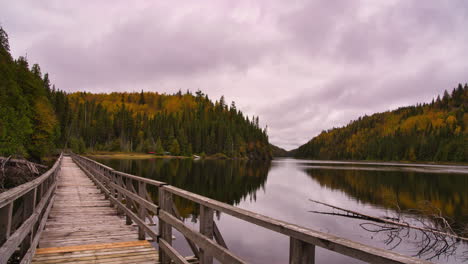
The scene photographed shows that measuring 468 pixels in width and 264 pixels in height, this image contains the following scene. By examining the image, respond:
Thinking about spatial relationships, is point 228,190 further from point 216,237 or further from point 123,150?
point 123,150

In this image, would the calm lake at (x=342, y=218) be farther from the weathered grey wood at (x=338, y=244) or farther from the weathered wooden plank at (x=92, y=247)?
the weathered grey wood at (x=338, y=244)

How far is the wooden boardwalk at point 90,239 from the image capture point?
5883 mm

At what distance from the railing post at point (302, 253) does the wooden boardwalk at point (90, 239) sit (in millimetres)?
4327

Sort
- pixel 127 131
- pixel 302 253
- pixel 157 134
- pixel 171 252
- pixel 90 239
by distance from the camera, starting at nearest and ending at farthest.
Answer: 1. pixel 302 253
2. pixel 171 252
3. pixel 90 239
4. pixel 127 131
5. pixel 157 134

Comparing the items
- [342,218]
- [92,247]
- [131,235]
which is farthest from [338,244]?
[342,218]

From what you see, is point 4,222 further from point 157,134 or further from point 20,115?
point 157,134

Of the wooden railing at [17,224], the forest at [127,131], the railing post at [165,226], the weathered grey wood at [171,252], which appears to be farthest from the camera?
the forest at [127,131]

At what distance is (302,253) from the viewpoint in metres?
2.36

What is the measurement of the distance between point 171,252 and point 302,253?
10.8 feet

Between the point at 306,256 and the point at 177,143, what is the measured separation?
12704 centimetres

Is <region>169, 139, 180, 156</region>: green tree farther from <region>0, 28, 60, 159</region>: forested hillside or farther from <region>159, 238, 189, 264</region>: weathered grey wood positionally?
<region>159, 238, 189, 264</region>: weathered grey wood

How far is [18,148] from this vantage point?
3447cm

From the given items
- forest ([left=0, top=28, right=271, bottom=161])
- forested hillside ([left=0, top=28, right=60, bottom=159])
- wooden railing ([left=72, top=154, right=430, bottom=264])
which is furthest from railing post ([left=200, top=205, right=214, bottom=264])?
forest ([left=0, top=28, right=271, bottom=161])

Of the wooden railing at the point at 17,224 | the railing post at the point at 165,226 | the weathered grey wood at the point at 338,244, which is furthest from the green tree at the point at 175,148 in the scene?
the weathered grey wood at the point at 338,244
